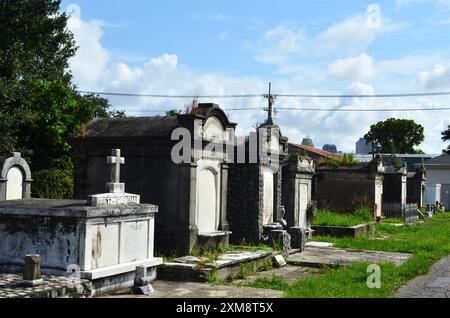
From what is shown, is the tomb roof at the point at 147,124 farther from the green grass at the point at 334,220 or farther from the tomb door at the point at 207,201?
the green grass at the point at 334,220

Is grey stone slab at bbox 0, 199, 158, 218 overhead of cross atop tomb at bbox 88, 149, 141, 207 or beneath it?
beneath

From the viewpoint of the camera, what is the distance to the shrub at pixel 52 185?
62.1 feet

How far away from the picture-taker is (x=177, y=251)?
11.6 metres

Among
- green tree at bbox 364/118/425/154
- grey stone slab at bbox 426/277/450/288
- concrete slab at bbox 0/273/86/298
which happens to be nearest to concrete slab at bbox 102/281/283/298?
concrete slab at bbox 0/273/86/298

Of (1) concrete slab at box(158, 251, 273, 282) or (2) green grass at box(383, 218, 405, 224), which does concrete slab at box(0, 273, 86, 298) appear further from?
(2) green grass at box(383, 218, 405, 224)

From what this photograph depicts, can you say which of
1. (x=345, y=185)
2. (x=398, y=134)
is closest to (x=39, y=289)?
(x=345, y=185)

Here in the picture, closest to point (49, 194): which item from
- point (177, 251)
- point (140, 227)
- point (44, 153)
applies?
point (44, 153)

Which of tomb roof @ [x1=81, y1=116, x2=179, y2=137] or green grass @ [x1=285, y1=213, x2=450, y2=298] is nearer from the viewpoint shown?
green grass @ [x1=285, y1=213, x2=450, y2=298]

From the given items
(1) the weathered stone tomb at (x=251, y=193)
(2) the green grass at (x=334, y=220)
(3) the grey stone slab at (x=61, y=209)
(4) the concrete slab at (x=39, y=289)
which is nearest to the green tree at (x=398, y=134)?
(2) the green grass at (x=334, y=220)

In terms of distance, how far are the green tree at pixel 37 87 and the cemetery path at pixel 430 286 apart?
1318 centimetres

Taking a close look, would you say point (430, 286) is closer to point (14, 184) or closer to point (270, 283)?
point (270, 283)

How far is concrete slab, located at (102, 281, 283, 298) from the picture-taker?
8.56 metres

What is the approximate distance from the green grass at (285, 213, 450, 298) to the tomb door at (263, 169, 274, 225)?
7.76 feet
